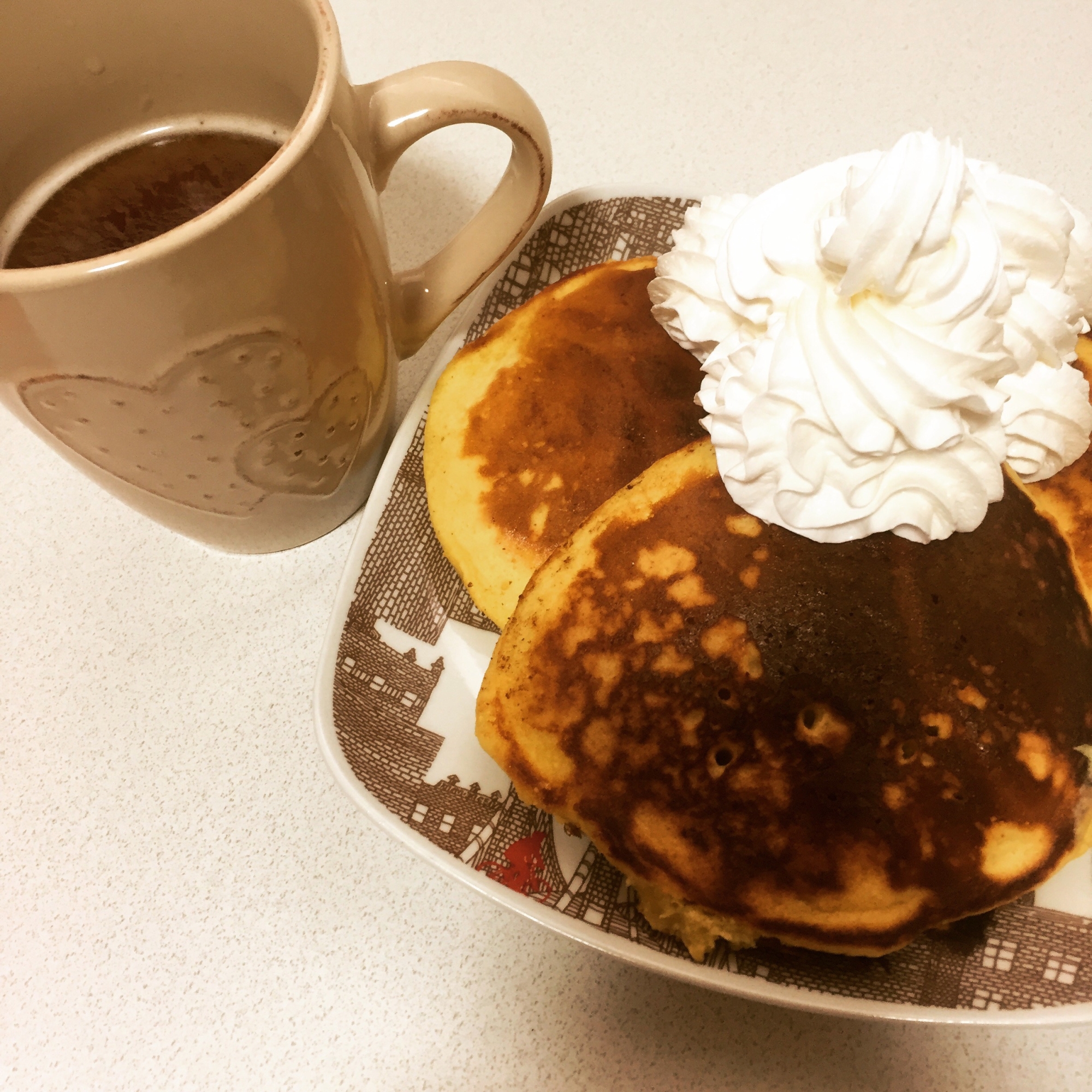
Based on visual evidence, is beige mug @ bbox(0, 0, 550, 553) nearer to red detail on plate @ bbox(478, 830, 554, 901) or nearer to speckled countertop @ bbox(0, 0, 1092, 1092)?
speckled countertop @ bbox(0, 0, 1092, 1092)

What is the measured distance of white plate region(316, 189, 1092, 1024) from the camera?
0.61 metres

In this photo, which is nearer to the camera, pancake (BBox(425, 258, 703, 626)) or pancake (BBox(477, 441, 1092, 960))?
pancake (BBox(477, 441, 1092, 960))

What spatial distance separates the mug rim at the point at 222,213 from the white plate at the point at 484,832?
0.32 m

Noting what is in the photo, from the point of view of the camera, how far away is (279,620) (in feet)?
2.89

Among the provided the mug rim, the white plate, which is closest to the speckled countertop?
the white plate

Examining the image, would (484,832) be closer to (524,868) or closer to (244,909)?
(524,868)

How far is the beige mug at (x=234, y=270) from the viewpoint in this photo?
52cm

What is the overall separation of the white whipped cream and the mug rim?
0.37 m

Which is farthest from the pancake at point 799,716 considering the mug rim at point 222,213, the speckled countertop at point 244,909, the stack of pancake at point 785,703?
the mug rim at point 222,213

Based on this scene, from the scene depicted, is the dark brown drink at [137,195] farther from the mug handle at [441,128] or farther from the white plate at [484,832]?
the white plate at [484,832]

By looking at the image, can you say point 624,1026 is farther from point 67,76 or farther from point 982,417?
point 67,76

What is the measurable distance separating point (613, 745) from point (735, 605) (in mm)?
150

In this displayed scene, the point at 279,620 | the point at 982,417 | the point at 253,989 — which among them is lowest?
the point at 253,989

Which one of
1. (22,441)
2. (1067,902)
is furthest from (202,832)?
(1067,902)
